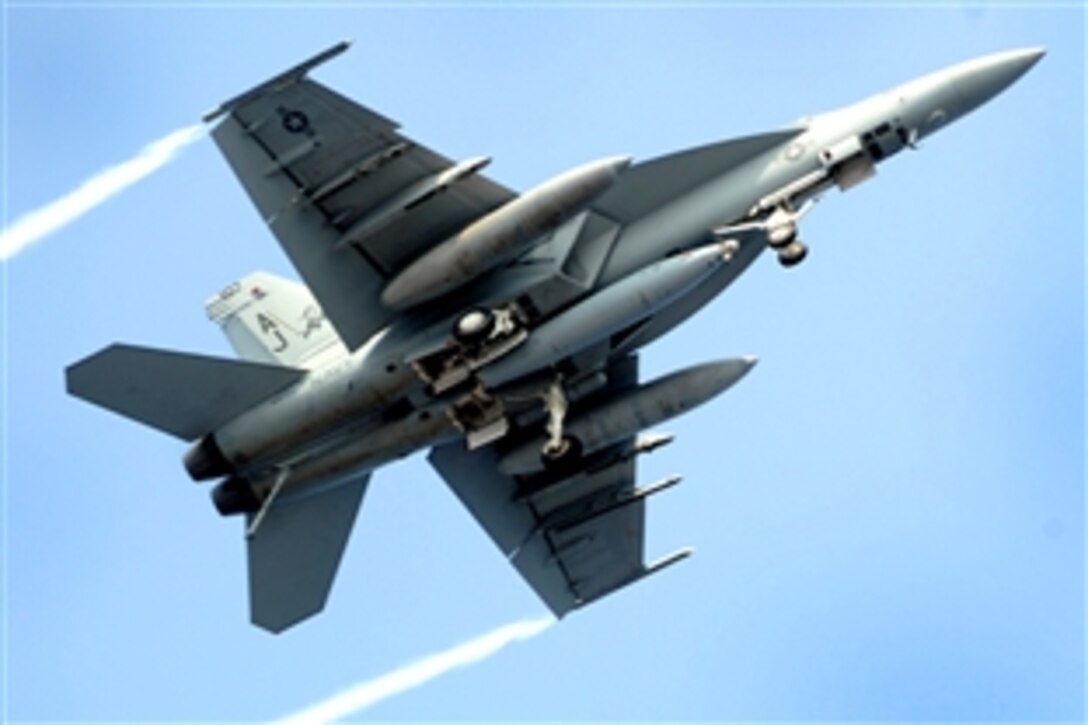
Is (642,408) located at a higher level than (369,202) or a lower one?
lower

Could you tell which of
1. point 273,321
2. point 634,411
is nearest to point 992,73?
point 634,411

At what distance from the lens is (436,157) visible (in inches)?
918

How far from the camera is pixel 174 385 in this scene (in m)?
24.4

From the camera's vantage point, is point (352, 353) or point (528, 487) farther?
point (528, 487)

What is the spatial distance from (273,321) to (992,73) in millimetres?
8919

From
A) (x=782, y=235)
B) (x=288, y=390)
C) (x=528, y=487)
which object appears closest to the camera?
(x=782, y=235)

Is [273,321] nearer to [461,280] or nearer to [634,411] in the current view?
[461,280]

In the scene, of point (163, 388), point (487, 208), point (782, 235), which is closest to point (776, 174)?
point (782, 235)

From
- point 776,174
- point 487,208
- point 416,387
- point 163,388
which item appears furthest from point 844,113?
point 163,388

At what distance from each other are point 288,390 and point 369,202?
243 cm

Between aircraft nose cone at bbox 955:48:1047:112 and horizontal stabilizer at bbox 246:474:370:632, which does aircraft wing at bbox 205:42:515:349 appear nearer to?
horizontal stabilizer at bbox 246:474:370:632

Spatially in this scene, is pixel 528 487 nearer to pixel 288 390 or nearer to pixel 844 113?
pixel 288 390

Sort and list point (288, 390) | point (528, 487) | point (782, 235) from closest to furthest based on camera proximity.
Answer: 1. point (782, 235)
2. point (288, 390)
3. point (528, 487)

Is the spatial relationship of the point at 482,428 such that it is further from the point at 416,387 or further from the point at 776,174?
the point at 776,174
